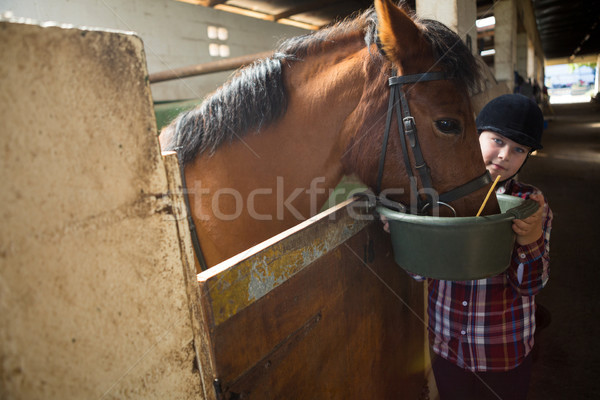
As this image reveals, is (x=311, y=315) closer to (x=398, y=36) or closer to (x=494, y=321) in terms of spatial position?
(x=494, y=321)

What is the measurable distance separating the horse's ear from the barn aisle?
2.25m

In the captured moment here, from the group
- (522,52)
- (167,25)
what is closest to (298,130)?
(167,25)

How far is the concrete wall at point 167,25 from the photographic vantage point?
3.70 meters

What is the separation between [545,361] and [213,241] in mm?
2509

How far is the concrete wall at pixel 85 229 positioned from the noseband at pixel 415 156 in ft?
3.20

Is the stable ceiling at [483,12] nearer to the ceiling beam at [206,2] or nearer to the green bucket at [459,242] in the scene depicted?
the ceiling beam at [206,2]

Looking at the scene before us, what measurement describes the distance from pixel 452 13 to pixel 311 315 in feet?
7.97

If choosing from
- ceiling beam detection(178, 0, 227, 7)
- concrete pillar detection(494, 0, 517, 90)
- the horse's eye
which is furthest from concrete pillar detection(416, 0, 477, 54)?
ceiling beam detection(178, 0, 227, 7)

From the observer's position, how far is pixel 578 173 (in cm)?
629

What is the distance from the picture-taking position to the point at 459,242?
40.6 inches

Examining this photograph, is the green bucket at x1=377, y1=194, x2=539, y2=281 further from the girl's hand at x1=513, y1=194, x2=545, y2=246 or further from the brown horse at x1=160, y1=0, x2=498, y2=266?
the brown horse at x1=160, y1=0, x2=498, y2=266

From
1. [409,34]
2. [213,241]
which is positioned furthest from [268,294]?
[409,34]

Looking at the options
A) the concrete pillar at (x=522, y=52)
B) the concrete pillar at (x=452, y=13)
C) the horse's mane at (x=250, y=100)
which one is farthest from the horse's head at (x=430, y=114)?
the concrete pillar at (x=522, y=52)

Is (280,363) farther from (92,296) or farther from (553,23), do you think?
(553,23)
